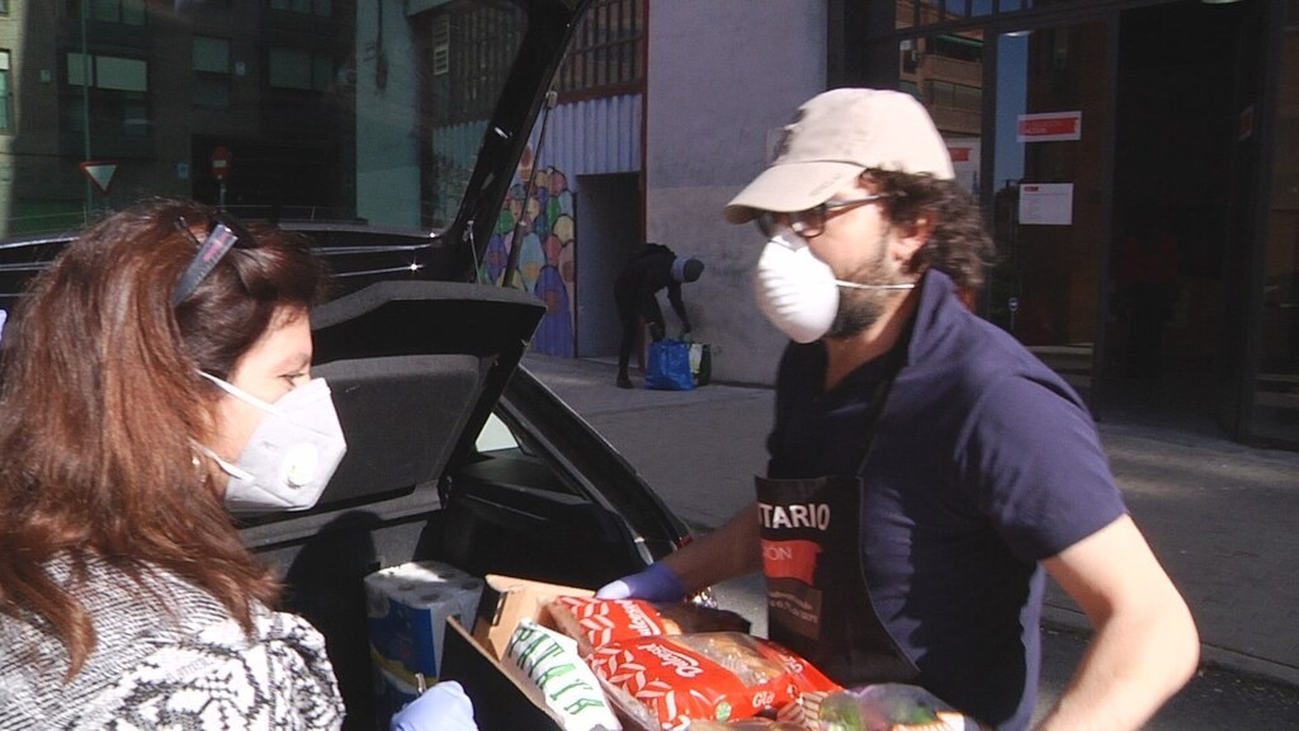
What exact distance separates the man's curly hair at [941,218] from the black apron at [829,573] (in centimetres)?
16

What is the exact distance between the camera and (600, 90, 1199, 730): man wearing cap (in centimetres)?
147

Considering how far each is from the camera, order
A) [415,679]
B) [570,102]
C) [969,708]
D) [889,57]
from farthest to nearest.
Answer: [570,102] < [889,57] < [415,679] < [969,708]

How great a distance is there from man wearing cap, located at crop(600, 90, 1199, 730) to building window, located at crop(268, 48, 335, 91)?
1.12 m

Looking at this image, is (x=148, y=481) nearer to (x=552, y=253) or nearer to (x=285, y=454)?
(x=285, y=454)

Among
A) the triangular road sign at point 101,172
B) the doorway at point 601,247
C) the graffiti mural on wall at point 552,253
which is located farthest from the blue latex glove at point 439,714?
the doorway at point 601,247

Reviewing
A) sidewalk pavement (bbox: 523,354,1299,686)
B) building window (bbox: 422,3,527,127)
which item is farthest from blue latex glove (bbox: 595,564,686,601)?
sidewalk pavement (bbox: 523,354,1299,686)

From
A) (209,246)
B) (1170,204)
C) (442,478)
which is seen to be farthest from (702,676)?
(1170,204)

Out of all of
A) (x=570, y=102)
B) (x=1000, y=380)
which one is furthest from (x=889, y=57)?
(x=1000, y=380)

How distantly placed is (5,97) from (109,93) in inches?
7.4

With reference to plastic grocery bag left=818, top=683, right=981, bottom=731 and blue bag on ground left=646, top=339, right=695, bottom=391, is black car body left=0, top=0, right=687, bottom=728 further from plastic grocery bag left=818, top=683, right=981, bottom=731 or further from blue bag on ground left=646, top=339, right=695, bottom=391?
blue bag on ground left=646, top=339, right=695, bottom=391

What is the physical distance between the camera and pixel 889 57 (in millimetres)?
10609

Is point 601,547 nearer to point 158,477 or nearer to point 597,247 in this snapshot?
point 158,477

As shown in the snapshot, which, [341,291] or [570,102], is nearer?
[341,291]

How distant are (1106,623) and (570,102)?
13176 mm
